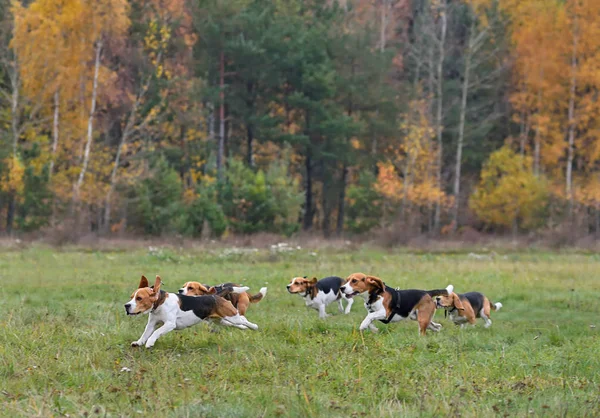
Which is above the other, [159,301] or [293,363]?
[159,301]

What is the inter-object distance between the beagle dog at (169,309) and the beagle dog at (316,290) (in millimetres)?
3596

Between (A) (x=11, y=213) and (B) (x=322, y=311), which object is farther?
(A) (x=11, y=213)

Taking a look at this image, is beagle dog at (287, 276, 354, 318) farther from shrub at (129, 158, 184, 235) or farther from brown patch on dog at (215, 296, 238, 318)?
shrub at (129, 158, 184, 235)

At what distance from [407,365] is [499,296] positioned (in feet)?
29.2

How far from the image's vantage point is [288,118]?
52906mm

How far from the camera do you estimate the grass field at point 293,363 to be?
294 inches

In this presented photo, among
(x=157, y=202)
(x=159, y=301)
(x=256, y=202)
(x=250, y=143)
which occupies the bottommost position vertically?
(x=159, y=301)

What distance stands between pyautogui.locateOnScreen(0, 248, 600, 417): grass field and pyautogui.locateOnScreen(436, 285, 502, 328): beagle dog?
225 millimetres

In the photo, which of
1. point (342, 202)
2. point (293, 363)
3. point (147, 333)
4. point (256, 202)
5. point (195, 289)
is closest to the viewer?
point (293, 363)

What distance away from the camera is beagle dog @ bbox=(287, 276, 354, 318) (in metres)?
15.1

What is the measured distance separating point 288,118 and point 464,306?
133ft

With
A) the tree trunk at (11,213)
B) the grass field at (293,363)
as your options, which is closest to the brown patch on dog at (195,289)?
the grass field at (293,363)

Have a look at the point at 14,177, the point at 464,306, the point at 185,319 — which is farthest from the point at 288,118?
the point at 185,319

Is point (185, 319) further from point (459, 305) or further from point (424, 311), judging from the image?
point (459, 305)
